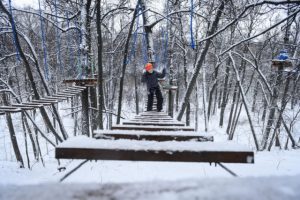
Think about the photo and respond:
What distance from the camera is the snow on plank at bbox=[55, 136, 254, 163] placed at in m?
2.29

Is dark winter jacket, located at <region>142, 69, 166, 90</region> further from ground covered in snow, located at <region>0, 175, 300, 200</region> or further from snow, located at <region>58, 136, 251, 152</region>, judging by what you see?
ground covered in snow, located at <region>0, 175, 300, 200</region>

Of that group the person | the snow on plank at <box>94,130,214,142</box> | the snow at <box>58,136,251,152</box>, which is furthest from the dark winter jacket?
the snow at <box>58,136,251,152</box>

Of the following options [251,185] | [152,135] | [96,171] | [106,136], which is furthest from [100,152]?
[96,171]

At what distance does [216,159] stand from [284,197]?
55.9 inches

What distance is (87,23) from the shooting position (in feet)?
40.8

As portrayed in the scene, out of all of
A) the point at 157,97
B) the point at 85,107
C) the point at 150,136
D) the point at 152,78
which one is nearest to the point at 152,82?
the point at 152,78

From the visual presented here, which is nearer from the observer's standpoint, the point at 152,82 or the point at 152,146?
the point at 152,146

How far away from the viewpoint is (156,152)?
2289mm

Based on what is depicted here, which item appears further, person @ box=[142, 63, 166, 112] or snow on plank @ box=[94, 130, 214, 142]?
person @ box=[142, 63, 166, 112]

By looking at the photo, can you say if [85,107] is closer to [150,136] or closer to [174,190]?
[150,136]

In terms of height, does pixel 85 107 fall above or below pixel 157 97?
below

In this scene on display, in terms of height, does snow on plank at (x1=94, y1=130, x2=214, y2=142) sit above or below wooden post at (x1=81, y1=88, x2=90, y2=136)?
above

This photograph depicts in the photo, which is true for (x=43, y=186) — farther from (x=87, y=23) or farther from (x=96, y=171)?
(x=87, y=23)

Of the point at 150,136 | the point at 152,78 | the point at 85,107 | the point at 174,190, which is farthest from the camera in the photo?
the point at 152,78
